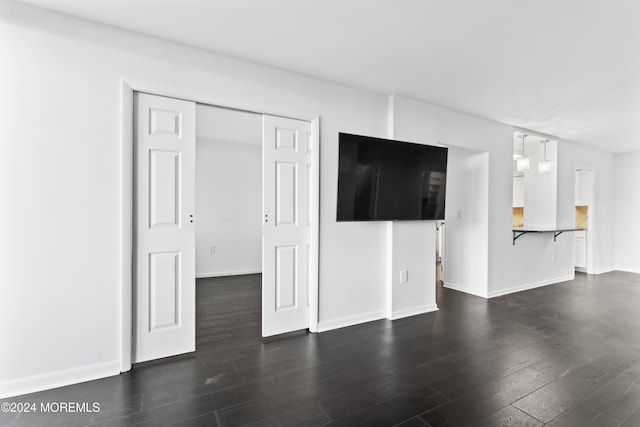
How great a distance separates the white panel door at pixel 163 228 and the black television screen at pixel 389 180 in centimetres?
148

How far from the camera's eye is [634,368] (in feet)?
8.07

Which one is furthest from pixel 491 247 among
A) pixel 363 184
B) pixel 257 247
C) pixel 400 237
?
pixel 257 247

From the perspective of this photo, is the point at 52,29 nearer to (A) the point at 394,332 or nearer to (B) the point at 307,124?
(B) the point at 307,124

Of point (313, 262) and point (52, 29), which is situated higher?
point (52, 29)

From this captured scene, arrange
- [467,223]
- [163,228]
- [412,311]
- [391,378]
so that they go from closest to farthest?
[391,378] → [163,228] → [412,311] → [467,223]

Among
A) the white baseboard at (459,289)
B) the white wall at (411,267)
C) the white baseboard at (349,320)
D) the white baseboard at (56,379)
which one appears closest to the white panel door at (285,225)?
the white baseboard at (349,320)

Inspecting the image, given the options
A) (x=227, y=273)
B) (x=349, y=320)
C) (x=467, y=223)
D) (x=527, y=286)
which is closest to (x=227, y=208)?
(x=227, y=273)

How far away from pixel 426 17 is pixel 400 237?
2.24 metres

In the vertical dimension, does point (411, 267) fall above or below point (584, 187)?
below

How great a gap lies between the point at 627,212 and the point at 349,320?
23.0 ft

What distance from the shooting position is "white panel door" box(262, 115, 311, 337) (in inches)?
117

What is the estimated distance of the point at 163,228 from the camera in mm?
2547

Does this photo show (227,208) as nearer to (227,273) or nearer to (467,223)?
(227,273)

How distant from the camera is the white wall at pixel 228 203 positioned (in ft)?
18.9
